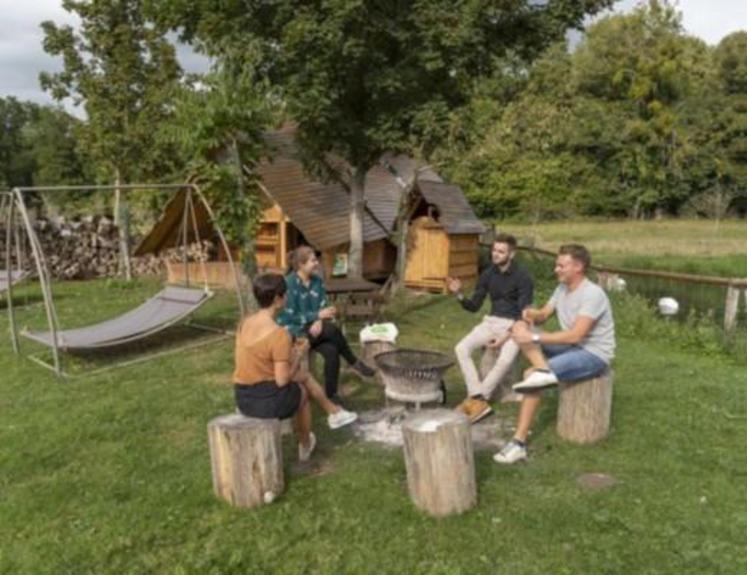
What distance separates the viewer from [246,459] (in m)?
4.88

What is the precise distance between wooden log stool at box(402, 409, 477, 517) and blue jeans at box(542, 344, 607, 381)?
1.35 m

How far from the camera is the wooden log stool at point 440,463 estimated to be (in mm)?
4691

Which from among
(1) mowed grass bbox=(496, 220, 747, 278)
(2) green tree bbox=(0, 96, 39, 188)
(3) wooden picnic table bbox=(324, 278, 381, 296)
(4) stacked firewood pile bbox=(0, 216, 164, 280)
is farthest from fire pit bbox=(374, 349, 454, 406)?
(2) green tree bbox=(0, 96, 39, 188)

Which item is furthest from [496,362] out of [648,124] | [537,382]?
[648,124]

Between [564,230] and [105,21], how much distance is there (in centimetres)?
2930

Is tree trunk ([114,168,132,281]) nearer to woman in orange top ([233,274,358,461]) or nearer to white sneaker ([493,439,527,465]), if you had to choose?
woman in orange top ([233,274,358,461])

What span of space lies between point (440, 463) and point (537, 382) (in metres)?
1.29

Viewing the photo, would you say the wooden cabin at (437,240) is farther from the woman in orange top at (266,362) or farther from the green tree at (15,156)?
the green tree at (15,156)

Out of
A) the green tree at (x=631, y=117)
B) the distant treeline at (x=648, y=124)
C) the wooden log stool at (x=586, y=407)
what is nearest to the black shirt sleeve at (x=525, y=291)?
the wooden log stool at (x=586, y=407)

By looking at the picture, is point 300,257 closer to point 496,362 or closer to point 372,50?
point 496,362

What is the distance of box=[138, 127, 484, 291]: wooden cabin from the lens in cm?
1558

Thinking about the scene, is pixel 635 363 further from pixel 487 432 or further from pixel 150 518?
pixel 150 518

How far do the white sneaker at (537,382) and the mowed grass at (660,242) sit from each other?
21.5m

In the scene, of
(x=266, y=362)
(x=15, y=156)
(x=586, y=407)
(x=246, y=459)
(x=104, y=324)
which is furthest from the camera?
(x=15, y=156)
